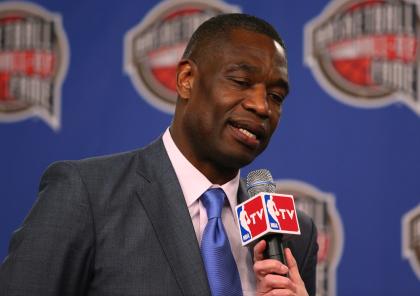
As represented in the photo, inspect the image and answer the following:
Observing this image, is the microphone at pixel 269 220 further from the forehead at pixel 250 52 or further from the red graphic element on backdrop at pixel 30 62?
the red graphic element on backdrop at pixel 30 62

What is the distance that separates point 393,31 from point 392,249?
2.26 feet

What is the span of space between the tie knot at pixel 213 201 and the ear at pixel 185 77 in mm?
183

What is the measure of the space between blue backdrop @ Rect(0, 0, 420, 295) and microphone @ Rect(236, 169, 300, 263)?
3.25ft

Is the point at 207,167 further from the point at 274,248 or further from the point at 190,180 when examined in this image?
the point at 274,248

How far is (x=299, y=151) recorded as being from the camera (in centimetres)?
219

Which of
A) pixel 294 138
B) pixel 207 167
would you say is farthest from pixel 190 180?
pixel 294 138

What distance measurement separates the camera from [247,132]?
3.86ft

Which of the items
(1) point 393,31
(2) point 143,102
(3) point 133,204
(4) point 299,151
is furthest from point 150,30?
(3) point 133,204

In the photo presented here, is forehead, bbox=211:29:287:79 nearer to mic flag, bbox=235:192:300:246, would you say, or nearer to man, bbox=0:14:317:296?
man, bbox=0:14:317:296

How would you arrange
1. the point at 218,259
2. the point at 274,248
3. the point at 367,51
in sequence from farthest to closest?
the point at 367,51 → the point at 218,259 → the point at 274,248

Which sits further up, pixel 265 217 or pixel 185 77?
pixel 185 77

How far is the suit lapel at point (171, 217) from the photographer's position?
109cm

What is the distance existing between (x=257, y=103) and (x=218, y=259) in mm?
271

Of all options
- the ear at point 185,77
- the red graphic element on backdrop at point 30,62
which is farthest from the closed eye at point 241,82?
the red graphic element on backdrop at point 30,62
